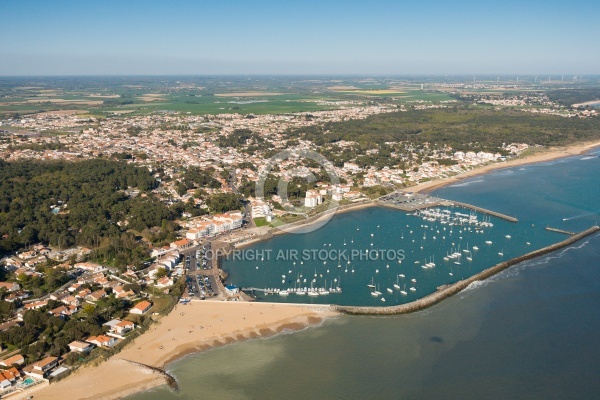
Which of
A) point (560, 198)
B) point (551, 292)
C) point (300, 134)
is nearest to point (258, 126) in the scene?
point (300, 134)

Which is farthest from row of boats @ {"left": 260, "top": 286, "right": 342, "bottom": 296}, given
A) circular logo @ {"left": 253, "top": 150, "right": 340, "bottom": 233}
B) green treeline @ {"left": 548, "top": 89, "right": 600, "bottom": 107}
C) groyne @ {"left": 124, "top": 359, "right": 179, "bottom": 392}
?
green treeline @ {"left": 548, "top": 89, "right": 600, "bottom": 107}

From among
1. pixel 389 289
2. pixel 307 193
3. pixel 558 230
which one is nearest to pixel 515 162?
pixel 558 230

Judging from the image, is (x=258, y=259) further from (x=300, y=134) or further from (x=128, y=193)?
(x=300, y=134)

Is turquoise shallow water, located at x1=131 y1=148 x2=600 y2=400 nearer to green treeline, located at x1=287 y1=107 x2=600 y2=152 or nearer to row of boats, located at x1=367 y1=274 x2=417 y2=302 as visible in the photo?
row of boats, located at x1=367 y1=274 x2=417 y2=302

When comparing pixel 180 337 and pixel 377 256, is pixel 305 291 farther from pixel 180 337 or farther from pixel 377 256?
pixel 180 337

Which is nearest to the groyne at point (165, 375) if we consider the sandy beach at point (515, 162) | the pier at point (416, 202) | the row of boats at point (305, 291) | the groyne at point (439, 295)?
the row of boats at point (305, 291)

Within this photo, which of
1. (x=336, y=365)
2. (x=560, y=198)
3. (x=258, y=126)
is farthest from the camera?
(x=258, y=126)

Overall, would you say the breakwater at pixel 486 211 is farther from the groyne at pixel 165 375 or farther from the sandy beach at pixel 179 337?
the groyne at pixel 165 375
